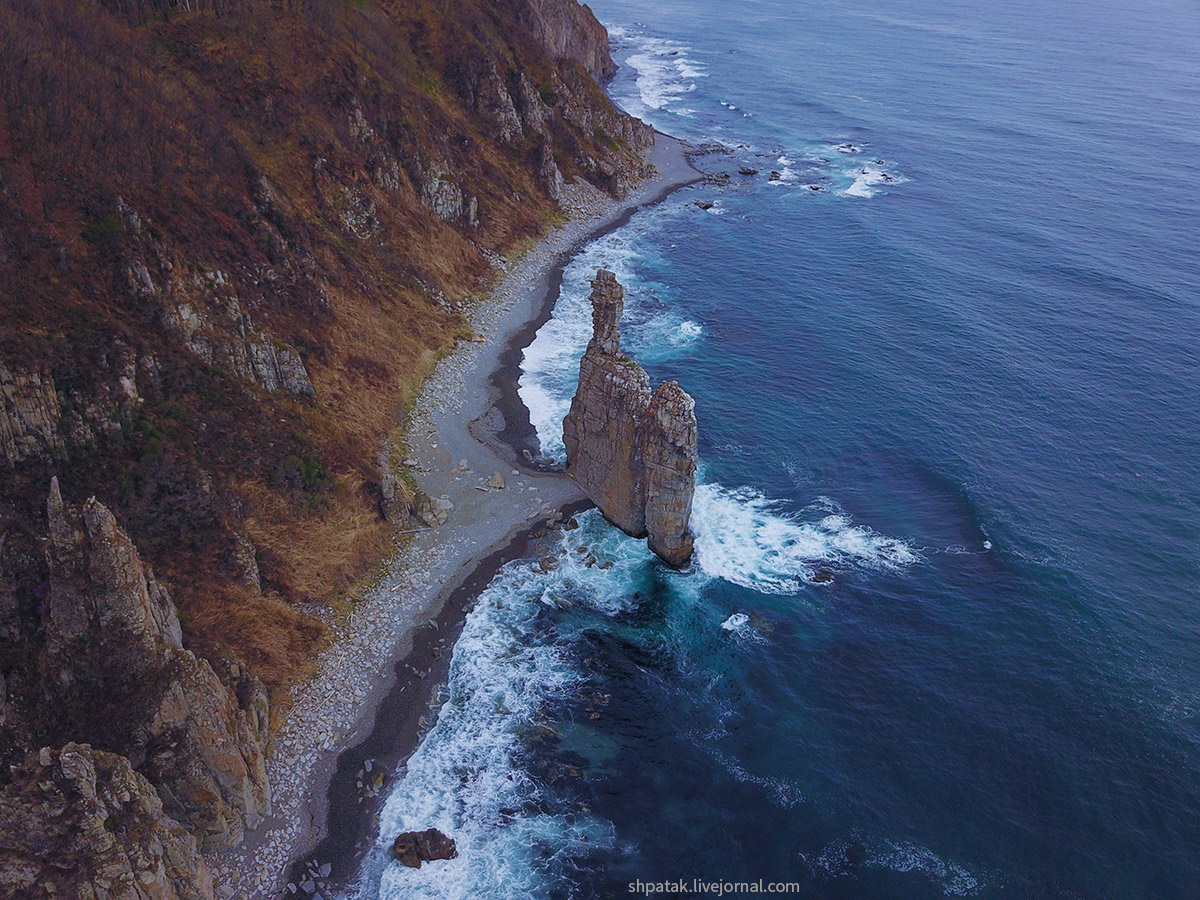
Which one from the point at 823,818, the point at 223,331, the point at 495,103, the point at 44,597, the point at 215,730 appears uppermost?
the point at 495,103

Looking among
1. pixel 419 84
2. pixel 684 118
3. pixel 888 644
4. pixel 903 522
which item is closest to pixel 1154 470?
pixel 903 522

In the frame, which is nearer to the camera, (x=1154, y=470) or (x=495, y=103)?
(x=1154, y=470)

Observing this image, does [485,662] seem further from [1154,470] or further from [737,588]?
[1154,470]

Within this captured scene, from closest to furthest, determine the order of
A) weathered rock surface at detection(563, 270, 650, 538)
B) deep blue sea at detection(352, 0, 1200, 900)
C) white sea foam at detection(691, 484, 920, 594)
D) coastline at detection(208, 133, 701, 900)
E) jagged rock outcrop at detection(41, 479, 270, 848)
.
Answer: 1. jagged rock outcrop at detection(41, 479, 270, 848)
2. coastline at detection(208, 133, 701, 900)
3. deep blue sea at detection(352, 0, 1200, 900)
4. white sea foam at detection(691, 484, 920, 594)
5. weathered rock surface at detection(563, 270, 650, 538)

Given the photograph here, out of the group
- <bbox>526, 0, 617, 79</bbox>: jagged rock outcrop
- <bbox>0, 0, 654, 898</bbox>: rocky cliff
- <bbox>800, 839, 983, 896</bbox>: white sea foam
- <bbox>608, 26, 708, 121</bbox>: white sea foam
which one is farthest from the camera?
<bbox>608, 26, 708, 121</bbox>: white sea foam

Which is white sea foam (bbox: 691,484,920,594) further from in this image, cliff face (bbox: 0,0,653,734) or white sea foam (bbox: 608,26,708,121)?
white sea foam (bbox: 608,26,708,121)

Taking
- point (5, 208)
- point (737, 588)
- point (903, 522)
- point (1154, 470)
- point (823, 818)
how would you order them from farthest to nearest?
point (1154, 470), point (903, 522), point (737, 588), point (5, 208), point (823, 818)

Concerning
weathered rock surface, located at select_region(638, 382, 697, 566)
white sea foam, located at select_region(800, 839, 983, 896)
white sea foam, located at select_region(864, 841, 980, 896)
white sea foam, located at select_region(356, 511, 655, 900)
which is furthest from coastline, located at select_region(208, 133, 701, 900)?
white sea foam, located at select_region(864, 841, 980, 896)
